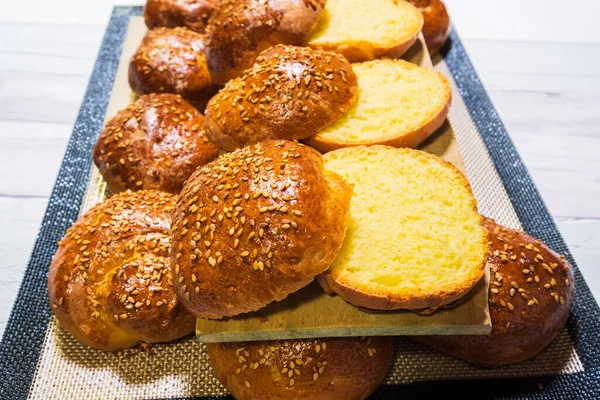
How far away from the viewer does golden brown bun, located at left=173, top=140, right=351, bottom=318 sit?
1811 mm

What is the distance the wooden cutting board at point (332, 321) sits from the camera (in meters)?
1.99

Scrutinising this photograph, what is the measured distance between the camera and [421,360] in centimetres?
240

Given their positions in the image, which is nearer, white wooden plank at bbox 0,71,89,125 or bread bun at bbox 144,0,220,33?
bread bun at bbox 144,0,220,33

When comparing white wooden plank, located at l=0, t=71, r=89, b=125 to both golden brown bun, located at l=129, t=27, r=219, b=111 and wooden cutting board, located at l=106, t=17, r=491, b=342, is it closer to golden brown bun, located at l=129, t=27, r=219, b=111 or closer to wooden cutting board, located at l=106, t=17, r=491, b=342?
golden brown bun, located at l=129, t=27, r=219, b=111

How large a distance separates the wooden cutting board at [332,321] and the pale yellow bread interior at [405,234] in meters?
0.08

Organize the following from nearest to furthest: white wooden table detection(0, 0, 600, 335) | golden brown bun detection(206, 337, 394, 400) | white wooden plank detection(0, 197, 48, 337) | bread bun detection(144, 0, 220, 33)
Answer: golden brown bun detection(206, 337, 394, 400), white wooden plank detection(0, 197, 48, 337), white wooden table detection(0, 0, 600, 335), bread bun detection(144, 0, 220, 33)

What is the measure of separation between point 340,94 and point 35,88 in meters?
2.69

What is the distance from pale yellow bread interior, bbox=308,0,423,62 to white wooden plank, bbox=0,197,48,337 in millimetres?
1860

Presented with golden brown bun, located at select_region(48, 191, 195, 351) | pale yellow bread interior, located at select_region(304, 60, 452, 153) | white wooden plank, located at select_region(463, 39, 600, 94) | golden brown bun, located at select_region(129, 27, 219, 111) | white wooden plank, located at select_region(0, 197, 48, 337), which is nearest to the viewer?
golden brown bun, located at select_region(48, 191, 195, 351)

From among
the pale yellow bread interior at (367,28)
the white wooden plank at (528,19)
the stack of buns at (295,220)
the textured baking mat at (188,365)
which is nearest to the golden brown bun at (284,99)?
the stack of buns at (295,220)

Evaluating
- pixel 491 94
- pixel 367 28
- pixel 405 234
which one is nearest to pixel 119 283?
pixel 405 234

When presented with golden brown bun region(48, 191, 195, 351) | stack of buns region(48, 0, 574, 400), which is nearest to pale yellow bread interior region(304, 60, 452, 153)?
stack of buns region(48, 0, 574, 400)

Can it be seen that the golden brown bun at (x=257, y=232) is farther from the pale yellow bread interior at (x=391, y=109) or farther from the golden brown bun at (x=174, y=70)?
the golden brown bun at (x=174, y=70)

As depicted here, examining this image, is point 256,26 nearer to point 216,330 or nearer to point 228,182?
point 228,182
